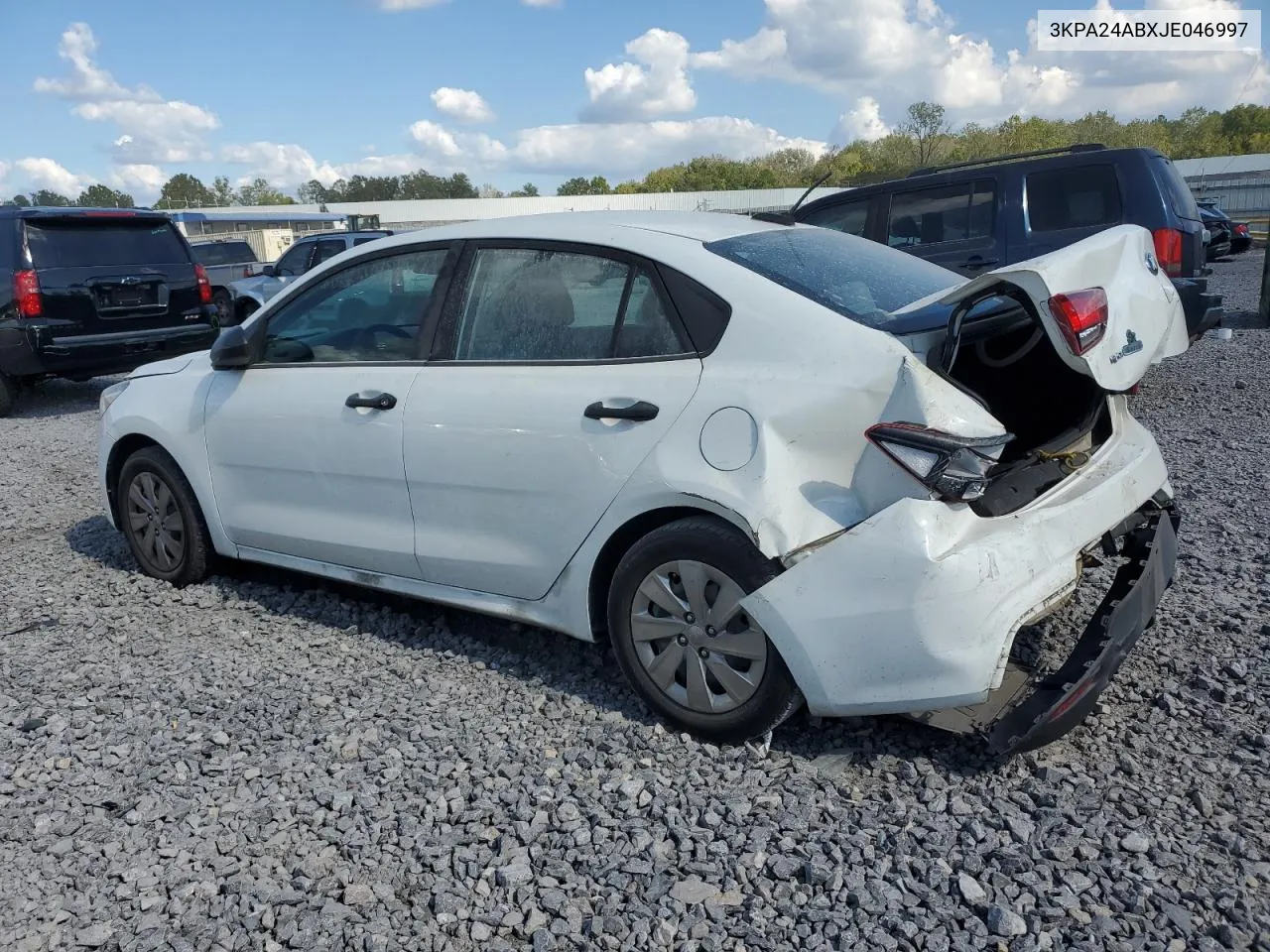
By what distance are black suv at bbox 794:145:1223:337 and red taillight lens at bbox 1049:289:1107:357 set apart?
203 inches

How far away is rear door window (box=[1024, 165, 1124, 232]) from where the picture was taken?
8.20m

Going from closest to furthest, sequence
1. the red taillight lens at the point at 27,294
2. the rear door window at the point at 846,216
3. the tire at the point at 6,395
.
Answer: the rear door window at the point at 846,216, the red taillight lens at the point at 27,294, the tire at the point at 6,395

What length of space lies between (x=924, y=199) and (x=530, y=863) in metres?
7.58

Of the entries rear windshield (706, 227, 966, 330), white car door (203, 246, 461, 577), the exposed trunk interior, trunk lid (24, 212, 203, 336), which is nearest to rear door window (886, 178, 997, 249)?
rear windshield (706, 227, 966, 330)

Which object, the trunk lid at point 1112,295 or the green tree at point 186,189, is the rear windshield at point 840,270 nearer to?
the trunk lid at point 1112,295

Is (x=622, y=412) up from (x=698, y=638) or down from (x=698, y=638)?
up

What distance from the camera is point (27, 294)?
9.62m

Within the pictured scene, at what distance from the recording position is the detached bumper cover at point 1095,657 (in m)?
2.87

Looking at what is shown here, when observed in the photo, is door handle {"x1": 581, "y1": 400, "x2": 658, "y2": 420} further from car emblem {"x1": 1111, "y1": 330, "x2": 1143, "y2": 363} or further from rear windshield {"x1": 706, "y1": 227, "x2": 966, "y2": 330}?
car emblem {"x1": 1111, "y1": 330, "x2": 1143, "y2": 363}

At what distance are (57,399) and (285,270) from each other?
22.6ft

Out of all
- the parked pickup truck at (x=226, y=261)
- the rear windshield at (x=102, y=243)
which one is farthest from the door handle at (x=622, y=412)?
the parked pickup truck at (x=226, y=261)

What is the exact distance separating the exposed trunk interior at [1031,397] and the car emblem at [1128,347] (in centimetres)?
28

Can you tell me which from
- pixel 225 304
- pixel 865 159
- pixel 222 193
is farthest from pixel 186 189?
pixel 225 304

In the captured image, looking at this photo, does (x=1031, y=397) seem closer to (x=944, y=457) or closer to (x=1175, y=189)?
(x=944, y=457)
